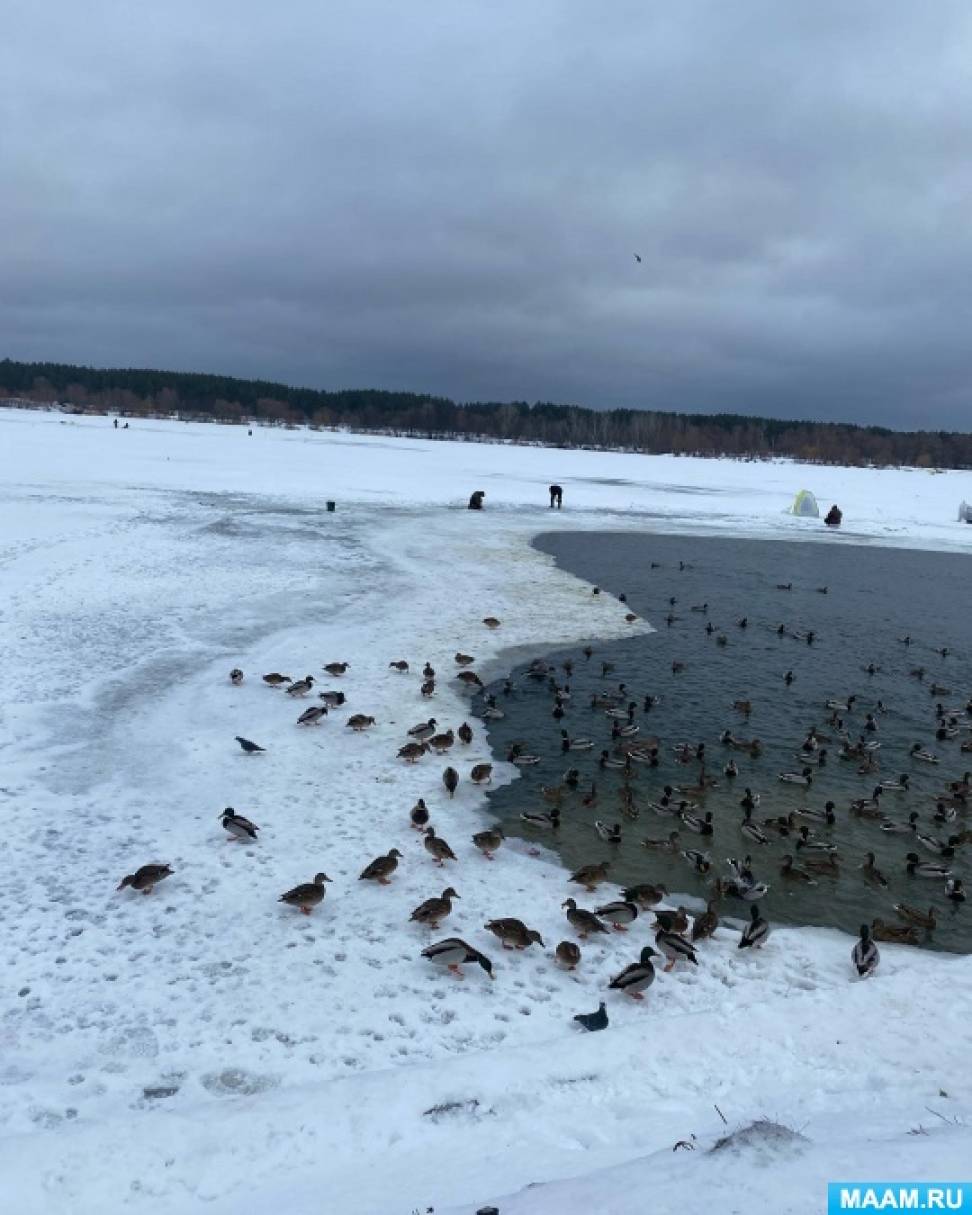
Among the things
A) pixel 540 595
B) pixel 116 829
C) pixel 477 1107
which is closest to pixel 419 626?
pixel 540 595

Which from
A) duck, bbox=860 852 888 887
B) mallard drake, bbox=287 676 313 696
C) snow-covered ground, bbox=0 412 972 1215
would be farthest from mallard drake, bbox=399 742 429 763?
duck, bbox=860 852 888 887

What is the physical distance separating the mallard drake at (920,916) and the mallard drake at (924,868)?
72cm

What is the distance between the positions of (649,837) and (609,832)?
1.61 ft

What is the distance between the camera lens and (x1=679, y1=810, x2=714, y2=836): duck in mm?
9727

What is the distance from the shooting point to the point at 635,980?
6641mm

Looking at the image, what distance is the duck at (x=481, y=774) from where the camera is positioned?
1055cm

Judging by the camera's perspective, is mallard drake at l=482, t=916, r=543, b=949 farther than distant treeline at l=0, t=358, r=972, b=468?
No

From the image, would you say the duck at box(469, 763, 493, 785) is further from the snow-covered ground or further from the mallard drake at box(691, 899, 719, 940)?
the mallard drake at box(691, 899, 719, 940)

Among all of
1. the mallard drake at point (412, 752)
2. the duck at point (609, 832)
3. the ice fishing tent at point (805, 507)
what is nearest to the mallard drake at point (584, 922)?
the duck at point (609, 832)

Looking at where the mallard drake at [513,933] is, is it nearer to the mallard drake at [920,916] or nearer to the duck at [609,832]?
the duck at [609,832]

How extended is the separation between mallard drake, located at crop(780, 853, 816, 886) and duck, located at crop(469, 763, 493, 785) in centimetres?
360

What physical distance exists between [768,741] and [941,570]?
2191 centimetres

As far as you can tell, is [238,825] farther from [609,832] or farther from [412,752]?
[609,832]

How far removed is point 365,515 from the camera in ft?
110
